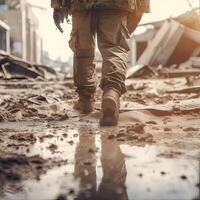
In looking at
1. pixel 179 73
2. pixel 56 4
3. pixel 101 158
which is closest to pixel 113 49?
pixel 56 4

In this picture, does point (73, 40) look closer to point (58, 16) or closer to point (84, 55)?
point (84, 55)

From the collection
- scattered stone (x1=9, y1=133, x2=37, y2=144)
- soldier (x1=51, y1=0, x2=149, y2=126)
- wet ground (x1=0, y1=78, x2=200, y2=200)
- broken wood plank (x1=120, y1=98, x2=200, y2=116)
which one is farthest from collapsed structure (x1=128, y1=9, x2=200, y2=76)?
scattered stone (x1=9, y1=133, x2=37, y2=144)

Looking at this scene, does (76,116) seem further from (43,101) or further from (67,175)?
(67,175)

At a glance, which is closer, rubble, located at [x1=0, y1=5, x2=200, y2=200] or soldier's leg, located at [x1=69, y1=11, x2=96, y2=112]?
rubble, located at [x1=0, y1=5, x2=200, y2=200]

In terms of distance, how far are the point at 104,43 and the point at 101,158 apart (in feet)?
4.26

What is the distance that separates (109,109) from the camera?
2.41 m

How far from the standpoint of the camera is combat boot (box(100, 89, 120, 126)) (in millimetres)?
2408

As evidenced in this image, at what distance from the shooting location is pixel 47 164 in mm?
1562

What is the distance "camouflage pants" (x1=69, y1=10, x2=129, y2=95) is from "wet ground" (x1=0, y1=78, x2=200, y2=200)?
310 mm

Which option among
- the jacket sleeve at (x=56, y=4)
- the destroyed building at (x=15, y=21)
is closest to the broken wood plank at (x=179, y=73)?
the jacket sleeve at (x=56, y=4)

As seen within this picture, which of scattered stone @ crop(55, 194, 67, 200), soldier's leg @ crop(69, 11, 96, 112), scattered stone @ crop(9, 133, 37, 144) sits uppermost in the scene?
soldier's leg @ crop(69, 11, 96, 112)

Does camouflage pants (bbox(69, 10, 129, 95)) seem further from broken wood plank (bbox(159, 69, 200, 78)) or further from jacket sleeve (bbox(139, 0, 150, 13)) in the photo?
broken wood plank (bbox(159, 69, 200, 78))

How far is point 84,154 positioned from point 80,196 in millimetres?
530

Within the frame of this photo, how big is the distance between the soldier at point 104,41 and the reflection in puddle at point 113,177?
75 centimetres
